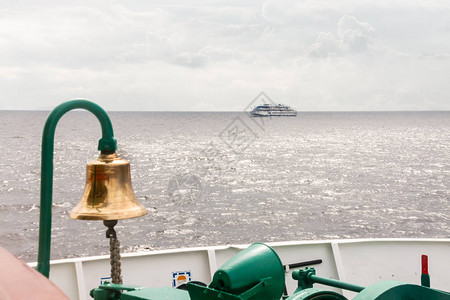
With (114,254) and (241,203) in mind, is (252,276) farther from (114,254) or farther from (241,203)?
(241,203)

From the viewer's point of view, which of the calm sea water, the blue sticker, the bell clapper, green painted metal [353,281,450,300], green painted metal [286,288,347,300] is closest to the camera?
green painted metal [353,281,450,300]

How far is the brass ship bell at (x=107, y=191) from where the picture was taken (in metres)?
3.73

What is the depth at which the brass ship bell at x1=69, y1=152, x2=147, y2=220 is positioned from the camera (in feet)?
12.2

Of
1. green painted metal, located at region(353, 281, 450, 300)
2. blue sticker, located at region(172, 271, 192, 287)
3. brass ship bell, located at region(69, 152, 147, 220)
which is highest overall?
brass ship bell, located at region(69, 152, 147, 220)

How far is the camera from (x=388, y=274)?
914cm

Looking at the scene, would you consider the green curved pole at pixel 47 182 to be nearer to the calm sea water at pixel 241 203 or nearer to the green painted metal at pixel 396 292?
the green painted metal at pixel 396 292

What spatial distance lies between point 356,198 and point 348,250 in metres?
33.2

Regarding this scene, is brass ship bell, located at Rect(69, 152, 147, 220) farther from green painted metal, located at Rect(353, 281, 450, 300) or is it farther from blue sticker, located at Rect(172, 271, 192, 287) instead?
blue sticker, located at Rect(172, 271, 192, 287)

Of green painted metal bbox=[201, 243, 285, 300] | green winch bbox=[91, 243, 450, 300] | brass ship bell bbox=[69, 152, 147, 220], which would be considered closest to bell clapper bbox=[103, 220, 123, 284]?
brass ship bell bbox=[69, 152, 147, 220]

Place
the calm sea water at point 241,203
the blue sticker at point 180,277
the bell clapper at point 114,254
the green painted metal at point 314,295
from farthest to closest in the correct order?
the calm sea water at point 241,203, the blue sticker at point 180,277, the bell clapper at point 114,254, the green painted metal at point 314,295

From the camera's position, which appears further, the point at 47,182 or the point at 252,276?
the point at 47,182

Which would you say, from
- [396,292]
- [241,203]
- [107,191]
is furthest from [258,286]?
[241,203]

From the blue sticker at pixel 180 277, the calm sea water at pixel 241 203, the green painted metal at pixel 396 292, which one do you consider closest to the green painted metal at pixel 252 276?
the green painted metal at pixel 396 292

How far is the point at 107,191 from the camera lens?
3789 millimetres
